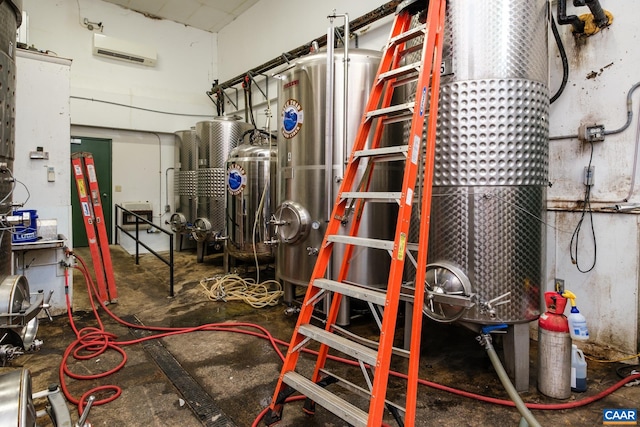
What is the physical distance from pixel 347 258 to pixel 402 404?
0.78 metres

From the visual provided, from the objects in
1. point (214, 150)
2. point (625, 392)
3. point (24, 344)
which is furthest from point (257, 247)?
point (625, 392)

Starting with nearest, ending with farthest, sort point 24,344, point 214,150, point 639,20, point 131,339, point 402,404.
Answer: point 24,344, point 402,404, point 639,20, point 131,339, point 214,150

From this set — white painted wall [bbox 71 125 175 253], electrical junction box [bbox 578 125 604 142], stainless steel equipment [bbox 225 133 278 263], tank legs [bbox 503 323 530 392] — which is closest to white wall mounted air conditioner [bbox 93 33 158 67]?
white painted wall [bbox 71 125 175 253]

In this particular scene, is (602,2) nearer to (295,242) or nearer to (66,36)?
(295,242)

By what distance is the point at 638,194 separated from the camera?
2.16 meters

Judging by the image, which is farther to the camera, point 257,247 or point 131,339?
point 257,247

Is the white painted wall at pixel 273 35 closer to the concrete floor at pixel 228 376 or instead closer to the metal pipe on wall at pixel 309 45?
the metal pipe on wall at pixel 309 45

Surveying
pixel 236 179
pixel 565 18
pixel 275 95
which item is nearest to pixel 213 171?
pixel 236 179

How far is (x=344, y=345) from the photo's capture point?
1485mm

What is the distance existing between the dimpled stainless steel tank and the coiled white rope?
1.83m

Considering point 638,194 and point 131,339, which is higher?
point 638,194

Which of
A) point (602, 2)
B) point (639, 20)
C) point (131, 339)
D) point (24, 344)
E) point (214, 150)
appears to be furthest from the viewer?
point (214, 150)

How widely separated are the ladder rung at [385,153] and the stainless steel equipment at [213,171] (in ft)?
10.7

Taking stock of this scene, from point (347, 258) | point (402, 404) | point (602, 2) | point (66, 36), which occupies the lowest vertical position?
point (402, 404)
